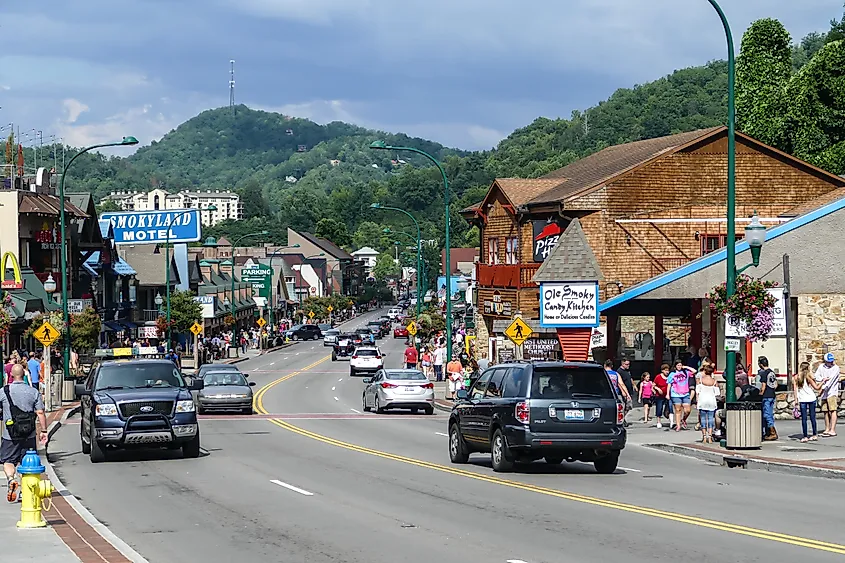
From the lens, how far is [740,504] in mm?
16641

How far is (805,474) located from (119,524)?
453 inches

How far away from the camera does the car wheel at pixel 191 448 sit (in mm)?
23844

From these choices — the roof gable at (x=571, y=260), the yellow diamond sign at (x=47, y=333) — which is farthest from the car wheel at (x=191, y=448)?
the roof gable at (x=571, y=260)

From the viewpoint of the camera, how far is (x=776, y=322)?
29.5m

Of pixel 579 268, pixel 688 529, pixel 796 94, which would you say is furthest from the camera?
pixel 796 94

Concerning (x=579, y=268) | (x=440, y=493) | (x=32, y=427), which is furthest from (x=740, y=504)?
(x=579, y=268)

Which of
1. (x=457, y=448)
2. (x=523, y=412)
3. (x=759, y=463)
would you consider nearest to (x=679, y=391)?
(x=759, y=463)

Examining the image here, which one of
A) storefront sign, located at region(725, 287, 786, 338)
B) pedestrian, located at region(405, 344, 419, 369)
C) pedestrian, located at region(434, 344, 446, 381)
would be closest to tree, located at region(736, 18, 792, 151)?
pedestrian, located at region(434, 344, 446, 381)

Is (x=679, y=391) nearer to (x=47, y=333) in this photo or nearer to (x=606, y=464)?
(x=606, y=464)

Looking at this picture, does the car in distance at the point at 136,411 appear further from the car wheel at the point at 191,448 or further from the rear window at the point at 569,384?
the rear window at the point at 569,384

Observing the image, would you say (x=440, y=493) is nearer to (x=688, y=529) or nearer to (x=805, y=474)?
(x=688, y=529)

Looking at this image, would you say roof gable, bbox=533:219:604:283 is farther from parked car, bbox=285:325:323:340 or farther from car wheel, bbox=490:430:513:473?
parked car, bbox=285:325:323:340

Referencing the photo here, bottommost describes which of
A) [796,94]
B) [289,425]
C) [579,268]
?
[289,425]

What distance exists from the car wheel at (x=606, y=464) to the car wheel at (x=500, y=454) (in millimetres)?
1482
